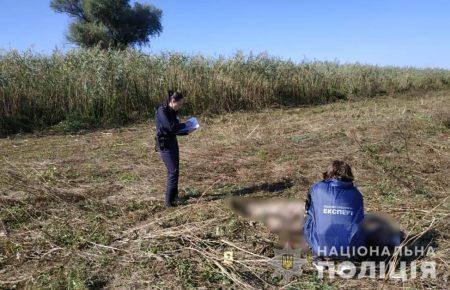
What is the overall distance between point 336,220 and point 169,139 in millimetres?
2488

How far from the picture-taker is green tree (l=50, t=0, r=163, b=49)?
93.9ft

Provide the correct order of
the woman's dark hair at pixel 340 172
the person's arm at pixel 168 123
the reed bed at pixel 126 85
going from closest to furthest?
the woman's dark hair at pixel 340 172
the person's arm at pixel 168 123
the reed bed at pixel 126 85

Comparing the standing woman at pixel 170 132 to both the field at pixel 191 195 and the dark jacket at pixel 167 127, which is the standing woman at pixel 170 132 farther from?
the field at pixel 191 195

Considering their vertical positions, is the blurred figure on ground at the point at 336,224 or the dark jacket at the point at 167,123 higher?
the dark jacket at the point at 167,123

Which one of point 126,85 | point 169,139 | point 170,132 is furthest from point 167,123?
point 126,85

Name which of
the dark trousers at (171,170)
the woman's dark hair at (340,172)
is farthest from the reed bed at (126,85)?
the woman's dark hair at (340,172)

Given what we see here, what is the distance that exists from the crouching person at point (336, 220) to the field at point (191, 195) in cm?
27

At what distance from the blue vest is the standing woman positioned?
2155 mm

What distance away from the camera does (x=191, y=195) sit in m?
6.30

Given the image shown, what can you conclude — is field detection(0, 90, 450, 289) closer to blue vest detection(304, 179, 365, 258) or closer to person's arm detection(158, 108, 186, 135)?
blue vest detection(304, 179, 365, 258)

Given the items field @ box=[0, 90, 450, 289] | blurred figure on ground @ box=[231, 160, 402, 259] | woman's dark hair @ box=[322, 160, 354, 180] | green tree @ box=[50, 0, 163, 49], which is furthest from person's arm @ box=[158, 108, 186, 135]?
green tree @ box=[50, 0, 163, 49]

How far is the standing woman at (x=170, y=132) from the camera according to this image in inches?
220

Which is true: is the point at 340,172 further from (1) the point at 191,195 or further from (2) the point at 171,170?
(1) the point at 191,195

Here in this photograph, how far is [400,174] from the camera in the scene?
22.4 ft
